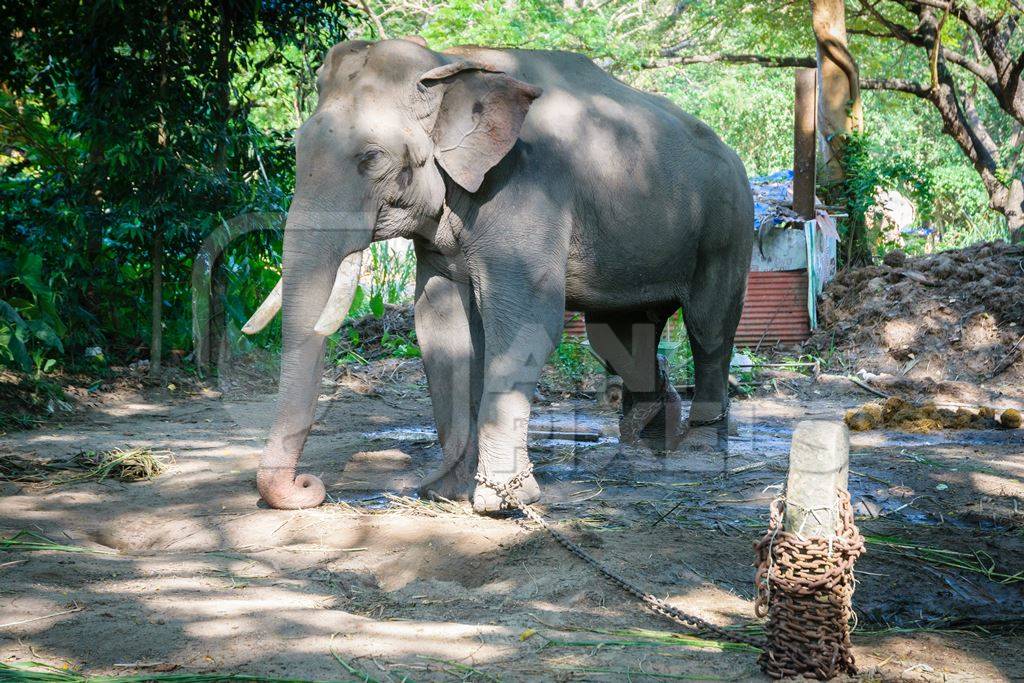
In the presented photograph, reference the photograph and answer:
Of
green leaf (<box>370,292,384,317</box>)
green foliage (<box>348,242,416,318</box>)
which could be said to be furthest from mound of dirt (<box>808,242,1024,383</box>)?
green foliage (<box>348,242,416,318</box>)

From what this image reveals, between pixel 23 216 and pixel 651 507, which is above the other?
pixel 23 216

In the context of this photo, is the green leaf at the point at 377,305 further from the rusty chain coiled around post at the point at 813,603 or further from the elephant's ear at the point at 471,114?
the rusty chain coiled around post at the point at 813,603

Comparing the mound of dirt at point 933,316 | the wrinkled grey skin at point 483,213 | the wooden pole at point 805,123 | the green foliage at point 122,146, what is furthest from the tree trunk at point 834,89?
the wrinkled grey skin at point 483,213

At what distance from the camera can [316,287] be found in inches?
179

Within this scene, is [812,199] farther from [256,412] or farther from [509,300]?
[509,300]

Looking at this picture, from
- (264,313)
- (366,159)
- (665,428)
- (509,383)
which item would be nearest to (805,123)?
(665,428)

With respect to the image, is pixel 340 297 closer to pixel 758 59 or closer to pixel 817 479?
pixel 817 479

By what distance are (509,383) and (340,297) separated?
864 mm

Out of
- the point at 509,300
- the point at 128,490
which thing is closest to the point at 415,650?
the point at 509,300

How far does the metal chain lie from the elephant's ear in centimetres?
134

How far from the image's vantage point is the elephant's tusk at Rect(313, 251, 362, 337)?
183 inches

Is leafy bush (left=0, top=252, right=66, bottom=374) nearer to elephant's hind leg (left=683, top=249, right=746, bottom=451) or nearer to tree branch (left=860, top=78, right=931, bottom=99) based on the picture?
elephant's hind leg (left=683, top=249, right=746, bottom=451)

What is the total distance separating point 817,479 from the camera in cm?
300

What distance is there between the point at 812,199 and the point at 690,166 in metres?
5.60
